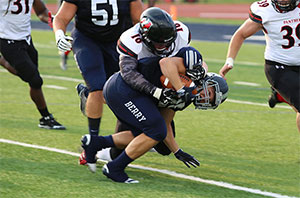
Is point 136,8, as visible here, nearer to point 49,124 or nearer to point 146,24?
point 146,24

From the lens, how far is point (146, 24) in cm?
457

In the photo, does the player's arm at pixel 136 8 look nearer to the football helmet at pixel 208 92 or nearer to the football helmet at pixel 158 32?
the football helmet at pixel 158 32

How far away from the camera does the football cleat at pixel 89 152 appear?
4.88 meters

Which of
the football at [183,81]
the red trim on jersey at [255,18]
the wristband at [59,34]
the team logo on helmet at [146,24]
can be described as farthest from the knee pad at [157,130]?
the red trim on jersey at [255,18]

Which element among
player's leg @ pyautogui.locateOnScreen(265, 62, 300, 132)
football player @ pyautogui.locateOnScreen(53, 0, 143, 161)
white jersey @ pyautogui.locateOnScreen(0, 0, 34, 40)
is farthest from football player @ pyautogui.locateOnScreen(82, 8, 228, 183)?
white jersey @ pyautogui.locateOnScreen(0, 0, 34, 40)

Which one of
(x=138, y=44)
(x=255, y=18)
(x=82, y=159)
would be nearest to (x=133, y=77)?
(x=138, y=44)

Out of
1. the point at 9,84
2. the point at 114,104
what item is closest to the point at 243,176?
the point at 114,104

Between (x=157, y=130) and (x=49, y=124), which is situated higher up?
(x=157, y=130)

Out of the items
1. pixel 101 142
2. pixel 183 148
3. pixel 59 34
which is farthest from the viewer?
pixel 183 148

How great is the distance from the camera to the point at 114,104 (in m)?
4.76

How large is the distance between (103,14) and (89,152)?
1.41m

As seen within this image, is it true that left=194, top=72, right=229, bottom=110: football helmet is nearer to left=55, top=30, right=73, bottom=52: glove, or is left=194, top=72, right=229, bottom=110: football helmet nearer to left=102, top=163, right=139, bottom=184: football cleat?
left=102, top=163, right=139, bottom=184: football cleat

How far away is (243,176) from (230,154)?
78 centimetres

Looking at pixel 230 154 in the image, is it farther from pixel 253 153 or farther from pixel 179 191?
Answer: pixel 179 191
